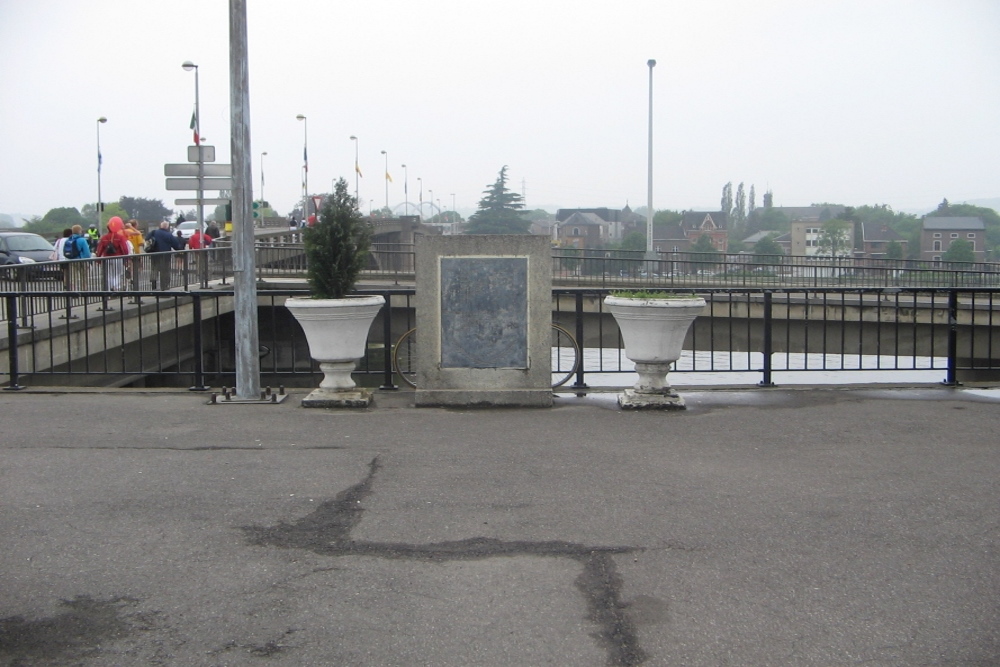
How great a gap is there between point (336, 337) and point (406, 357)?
1954mm

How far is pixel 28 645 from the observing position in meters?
4.37

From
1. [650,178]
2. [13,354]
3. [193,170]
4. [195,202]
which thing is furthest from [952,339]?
[650,178]

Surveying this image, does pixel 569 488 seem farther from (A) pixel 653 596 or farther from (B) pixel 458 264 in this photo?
(B) pixel 458 264

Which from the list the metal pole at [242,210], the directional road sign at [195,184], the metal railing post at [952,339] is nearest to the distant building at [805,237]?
the directional road sign at [195,184]

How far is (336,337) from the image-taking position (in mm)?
10086

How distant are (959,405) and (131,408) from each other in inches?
324

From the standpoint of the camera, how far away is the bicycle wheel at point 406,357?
11.3 meters

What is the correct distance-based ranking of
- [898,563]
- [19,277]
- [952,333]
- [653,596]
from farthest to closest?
1. [19,277]
2. [952,333]
3. [898,563]
4. [653,596]

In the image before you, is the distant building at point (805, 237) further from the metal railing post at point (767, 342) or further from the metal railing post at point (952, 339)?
the metal railing post at point (767, 342)

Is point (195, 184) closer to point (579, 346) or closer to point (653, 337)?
point (579, 346)

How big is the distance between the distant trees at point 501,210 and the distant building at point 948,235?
5269 cm

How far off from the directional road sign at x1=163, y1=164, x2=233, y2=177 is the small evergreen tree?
48.4ft

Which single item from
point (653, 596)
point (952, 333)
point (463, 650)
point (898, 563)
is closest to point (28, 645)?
point (463, 650)

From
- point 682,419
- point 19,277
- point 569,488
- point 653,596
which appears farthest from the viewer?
point 19,277
